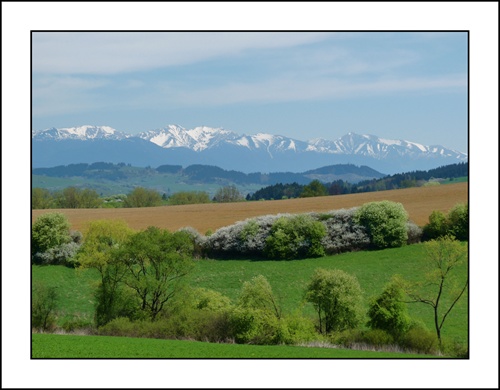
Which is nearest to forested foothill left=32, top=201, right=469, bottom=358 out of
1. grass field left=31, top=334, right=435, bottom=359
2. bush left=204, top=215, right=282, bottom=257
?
bush left=204, top=215, right=282, bottom=257

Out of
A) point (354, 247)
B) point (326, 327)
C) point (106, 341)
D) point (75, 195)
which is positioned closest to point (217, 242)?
point (354, 247)

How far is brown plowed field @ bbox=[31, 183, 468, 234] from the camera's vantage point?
165ft

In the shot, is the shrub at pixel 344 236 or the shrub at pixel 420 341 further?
the shrub at pixel 344 236

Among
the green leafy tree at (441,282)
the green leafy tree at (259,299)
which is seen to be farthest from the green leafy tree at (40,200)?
the green leafy tree at (441,282)

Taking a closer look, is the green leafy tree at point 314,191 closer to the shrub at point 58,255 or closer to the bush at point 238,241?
the bush at point 238,241

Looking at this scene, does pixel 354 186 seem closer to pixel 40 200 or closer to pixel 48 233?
pixel 40 200

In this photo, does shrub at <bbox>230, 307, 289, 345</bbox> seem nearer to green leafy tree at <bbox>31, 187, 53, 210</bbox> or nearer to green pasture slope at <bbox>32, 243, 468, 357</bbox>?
green pasture slope at <bbox>32, 243, 468, 357</bbox>

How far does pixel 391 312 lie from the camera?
24.6 metres

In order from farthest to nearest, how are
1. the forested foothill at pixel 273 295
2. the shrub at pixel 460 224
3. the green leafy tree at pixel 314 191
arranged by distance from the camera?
1. the green leafy tree at pixel 314 191
2. the shrub at pixel 460 224
3. the forested foothill at pixel 273 295

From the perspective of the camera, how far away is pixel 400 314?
24547mm

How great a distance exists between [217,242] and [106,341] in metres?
20.5

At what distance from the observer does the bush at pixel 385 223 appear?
40188mm

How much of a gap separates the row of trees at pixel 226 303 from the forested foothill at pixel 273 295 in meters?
0.04

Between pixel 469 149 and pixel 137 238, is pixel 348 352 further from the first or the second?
pixel 137 238
